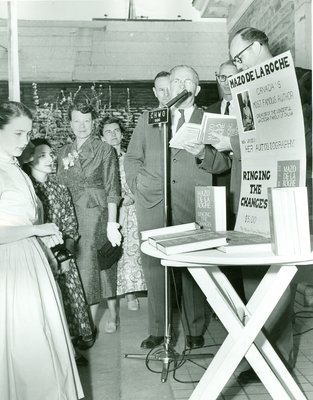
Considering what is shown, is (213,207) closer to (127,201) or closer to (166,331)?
(166,331)

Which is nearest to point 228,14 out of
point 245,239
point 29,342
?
point 245,239

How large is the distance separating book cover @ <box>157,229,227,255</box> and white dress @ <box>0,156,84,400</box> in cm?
48

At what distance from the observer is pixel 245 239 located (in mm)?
1737

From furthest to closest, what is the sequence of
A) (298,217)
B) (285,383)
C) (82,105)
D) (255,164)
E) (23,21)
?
(23,21) → (82,105) → (255,164) → (285,383) → (298,217)

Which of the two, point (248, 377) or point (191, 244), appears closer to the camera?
point (191, 244)

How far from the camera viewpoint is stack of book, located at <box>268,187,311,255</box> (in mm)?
1547

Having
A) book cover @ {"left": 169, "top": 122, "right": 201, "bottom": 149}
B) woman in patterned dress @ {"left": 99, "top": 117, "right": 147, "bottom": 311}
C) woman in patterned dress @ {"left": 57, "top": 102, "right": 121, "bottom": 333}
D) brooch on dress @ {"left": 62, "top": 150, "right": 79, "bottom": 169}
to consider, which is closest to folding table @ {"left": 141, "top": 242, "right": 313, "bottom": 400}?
book cover @ {"left": 169, "top": 122, "right": 201, "bottom": 149}

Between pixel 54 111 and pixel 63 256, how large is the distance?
3013 mm

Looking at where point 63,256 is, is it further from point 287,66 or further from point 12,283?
point 287,66

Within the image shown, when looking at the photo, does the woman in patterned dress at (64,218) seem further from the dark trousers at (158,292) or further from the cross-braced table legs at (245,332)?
the cross-braced table legs at (245,332)

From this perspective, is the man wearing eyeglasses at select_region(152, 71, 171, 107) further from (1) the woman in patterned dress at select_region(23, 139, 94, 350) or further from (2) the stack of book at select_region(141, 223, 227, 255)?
(2) the stack of book at select_region(141, 223, 227, 255)

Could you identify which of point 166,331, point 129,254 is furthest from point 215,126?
point 129,254

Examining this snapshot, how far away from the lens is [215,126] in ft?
7.20

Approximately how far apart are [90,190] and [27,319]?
1.47 m
